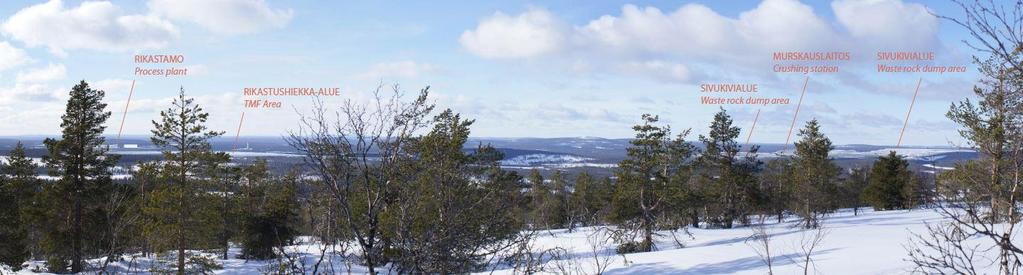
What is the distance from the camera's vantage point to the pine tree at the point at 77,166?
29.5 m

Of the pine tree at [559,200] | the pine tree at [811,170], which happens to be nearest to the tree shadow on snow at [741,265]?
the pine tree at [811,170]

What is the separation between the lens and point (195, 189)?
2936 centimetres

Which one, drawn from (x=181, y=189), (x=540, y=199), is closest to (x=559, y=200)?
(x=540, y=199)

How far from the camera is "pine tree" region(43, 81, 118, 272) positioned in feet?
96.7

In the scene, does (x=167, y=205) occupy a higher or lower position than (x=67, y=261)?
higher

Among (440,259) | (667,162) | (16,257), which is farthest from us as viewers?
(667,162)

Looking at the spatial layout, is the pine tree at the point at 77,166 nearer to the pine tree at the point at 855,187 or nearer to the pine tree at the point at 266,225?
the pine tree at the point at 266,225

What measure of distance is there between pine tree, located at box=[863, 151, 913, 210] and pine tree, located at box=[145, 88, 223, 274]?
56458mm

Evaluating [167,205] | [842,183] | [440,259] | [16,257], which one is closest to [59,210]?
[16,257]

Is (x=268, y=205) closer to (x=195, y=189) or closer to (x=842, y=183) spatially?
(x=195, y=189)

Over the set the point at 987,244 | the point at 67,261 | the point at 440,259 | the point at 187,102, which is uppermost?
the point at 187,102

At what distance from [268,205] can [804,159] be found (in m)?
35.9

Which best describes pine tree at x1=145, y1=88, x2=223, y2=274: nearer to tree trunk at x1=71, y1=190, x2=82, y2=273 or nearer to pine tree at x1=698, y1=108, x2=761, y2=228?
tree trunk at x1=71, y1=190, x2=82, y2=273

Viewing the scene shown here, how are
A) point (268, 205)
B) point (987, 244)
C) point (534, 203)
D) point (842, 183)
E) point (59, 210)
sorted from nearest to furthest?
point (987, 244) → point (59, 210) → point (268, 205) → point (534, 203) → point (842, 183)
